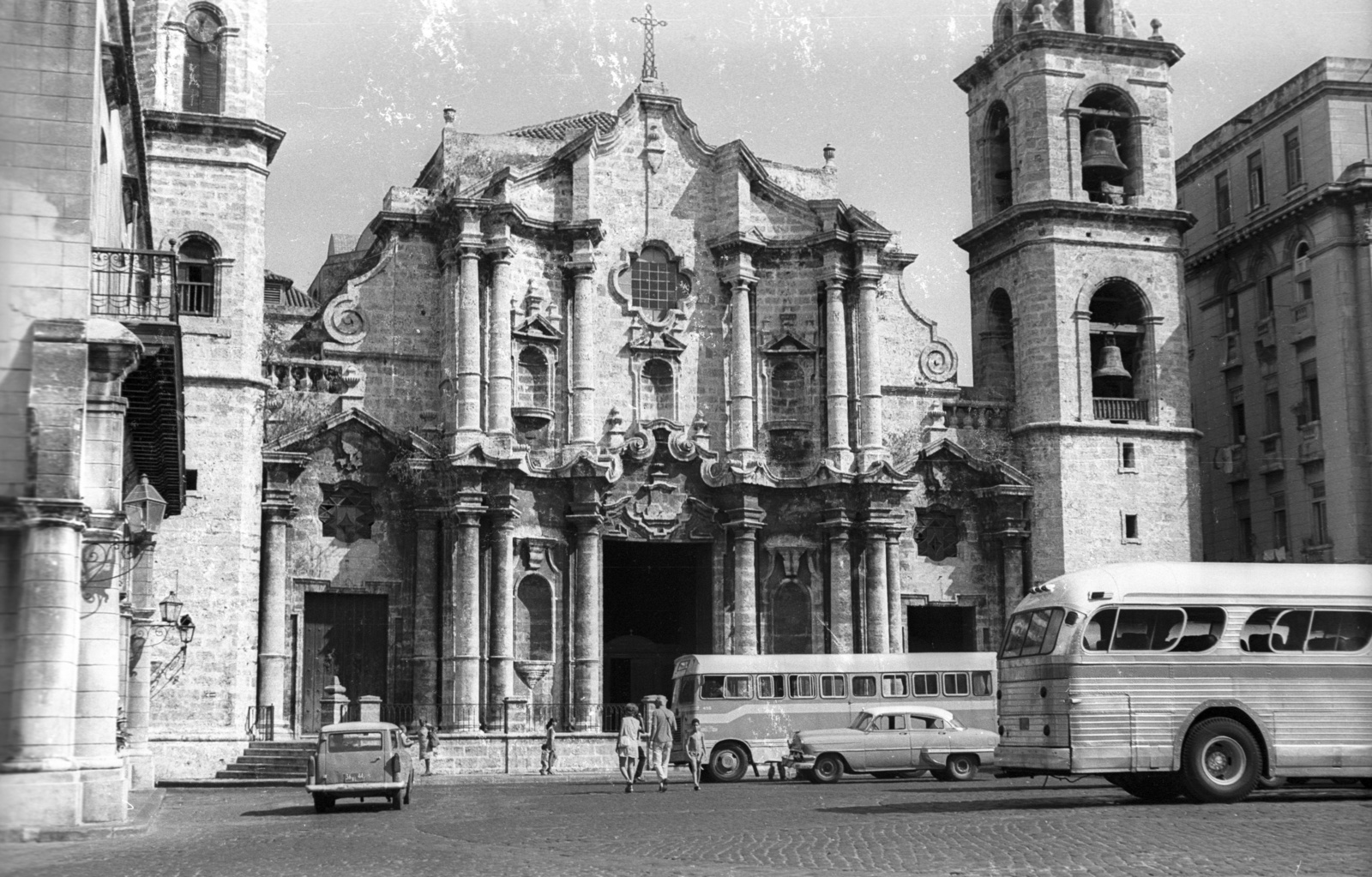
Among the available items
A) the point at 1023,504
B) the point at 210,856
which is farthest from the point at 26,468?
the point at 1023,504

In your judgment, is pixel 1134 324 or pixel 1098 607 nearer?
pixel 1098 607

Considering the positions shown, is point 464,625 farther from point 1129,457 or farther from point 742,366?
point 1129,457

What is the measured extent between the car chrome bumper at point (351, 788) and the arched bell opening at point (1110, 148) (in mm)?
25564

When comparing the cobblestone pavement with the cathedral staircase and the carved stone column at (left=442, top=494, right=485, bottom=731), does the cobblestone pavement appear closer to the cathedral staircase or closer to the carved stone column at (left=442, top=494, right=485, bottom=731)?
the cathedral staircase

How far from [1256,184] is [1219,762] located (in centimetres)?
2876

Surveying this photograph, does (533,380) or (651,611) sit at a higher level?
(533,380)

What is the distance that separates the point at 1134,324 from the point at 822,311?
793cm

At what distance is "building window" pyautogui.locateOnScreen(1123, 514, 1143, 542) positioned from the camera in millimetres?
41562

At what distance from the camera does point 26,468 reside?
19547 millimetres

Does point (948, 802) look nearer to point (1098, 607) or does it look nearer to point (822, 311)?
point (1098, 607)

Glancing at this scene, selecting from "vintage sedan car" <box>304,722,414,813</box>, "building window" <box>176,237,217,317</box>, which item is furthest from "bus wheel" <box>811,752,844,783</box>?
"building window" <box>176,237,217,317</box>

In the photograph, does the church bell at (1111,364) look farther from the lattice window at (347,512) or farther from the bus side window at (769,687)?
the lattice window at (347,512)

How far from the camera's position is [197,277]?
119ft

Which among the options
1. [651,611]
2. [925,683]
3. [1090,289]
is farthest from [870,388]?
[925,683]
